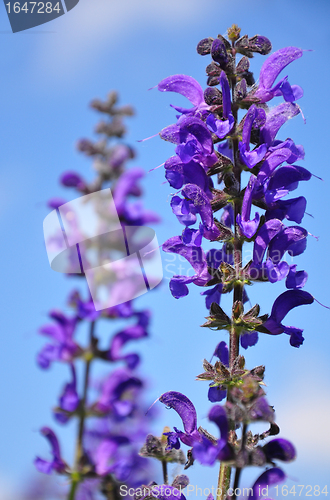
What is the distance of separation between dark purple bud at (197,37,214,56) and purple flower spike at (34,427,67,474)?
113 inches

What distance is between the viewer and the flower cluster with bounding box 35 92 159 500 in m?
3.10

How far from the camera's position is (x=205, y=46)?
11.4ft

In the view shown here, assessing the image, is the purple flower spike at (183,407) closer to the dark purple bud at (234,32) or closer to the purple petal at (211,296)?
the purple petal at (211,296)

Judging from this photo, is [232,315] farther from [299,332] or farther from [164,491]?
[164,491]

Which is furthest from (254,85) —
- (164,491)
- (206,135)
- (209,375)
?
(164,491)

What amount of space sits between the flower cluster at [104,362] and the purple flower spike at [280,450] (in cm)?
97

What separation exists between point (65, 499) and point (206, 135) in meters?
2.42

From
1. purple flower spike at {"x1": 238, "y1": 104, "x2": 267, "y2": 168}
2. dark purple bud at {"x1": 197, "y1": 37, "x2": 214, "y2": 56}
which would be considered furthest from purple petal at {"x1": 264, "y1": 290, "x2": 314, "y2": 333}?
dark purple bud at {"x1": 197, "y1": 37, "x2": 214, "y2": 56}

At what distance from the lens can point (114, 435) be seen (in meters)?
3.72

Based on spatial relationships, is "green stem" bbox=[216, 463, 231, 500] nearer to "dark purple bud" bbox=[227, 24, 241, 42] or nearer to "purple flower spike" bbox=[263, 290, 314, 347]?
"purple flower spike" bbox=[263, 290, 314, 347]

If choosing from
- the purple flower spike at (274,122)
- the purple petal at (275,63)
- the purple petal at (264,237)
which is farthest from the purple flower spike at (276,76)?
the purple petal at (264,237)

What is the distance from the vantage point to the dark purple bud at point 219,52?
3.19 m

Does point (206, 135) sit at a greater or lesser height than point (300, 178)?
greater

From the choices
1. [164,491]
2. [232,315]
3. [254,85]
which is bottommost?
[164,491]
